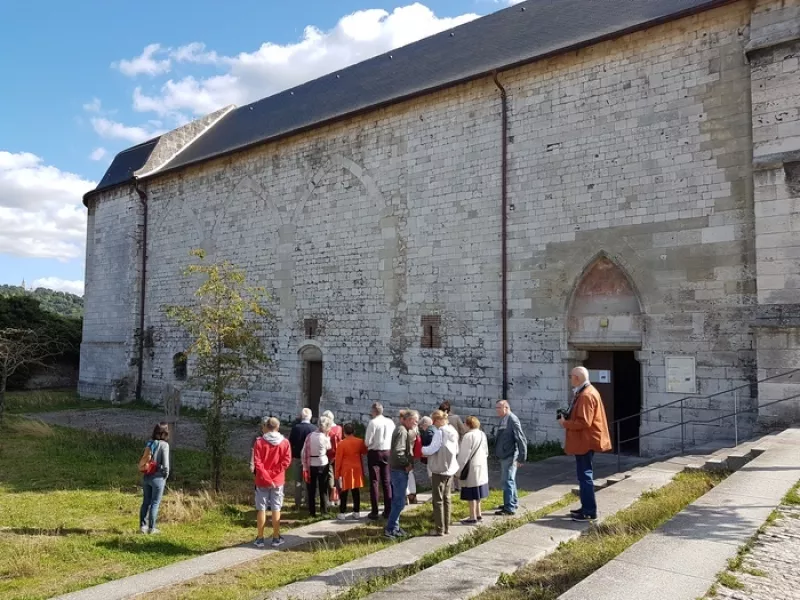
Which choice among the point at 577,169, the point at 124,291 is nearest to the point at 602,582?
the point at 577,169

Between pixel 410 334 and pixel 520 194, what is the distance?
157 inches

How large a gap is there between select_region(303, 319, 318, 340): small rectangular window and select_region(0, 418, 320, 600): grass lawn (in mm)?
4735

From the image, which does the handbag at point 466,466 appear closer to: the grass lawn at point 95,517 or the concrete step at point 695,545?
the concrete step at point 695,545

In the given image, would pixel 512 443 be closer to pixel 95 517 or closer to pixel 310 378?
pixel 95 517

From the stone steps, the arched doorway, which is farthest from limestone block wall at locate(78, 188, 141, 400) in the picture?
the stone steps

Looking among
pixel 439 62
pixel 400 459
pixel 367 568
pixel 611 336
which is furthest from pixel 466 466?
pixel 439 62

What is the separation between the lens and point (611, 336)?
11406 mm

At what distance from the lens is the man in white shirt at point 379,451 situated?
7.14 m

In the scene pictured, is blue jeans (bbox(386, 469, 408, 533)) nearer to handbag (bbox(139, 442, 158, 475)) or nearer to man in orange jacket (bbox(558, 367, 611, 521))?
man in orange jacket (bbox(558, 367, 611, 521))

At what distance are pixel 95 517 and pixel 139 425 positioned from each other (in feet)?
31.4

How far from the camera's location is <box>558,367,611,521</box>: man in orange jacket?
557cm

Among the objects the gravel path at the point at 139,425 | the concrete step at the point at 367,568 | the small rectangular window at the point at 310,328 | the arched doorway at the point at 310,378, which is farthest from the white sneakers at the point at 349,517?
the arched doorway at the point at 310,378

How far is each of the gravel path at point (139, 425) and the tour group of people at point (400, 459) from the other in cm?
481

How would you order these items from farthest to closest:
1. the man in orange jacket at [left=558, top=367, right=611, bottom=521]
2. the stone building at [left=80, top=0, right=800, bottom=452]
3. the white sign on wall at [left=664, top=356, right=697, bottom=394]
→ the white sign on wall at [left=664, top=356, right=697, bottom=394] < the stone building at [left=80, top=0, right=800, bottom=452] < the man in orange jacket at [left=558, top=367, right=611, bottom=521]
